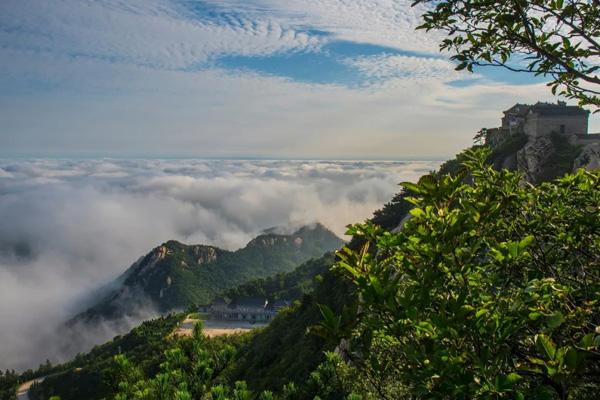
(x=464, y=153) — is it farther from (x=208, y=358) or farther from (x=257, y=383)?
(x=257, y=383)

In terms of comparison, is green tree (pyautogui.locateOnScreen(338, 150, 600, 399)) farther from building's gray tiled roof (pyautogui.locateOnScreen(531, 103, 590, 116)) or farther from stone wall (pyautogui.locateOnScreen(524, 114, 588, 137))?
building's gray tiled roof (pyautogui.locateOnScreen(531, 103, 590, 116))

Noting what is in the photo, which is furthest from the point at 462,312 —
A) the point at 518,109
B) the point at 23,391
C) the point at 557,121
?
the point at 23,391

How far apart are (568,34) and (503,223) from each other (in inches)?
105

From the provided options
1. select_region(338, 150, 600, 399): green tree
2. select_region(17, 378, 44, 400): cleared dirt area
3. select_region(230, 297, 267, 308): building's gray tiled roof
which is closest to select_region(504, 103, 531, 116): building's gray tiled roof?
select_region(338, 150, 600, 399): green tree

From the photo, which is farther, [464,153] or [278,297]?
[278,297]

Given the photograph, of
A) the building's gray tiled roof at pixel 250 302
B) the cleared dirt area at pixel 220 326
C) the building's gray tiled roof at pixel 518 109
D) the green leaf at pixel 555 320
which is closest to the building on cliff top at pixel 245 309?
the building's gray tiled roof at pixel 250 302

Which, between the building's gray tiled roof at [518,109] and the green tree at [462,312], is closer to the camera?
the green tree at [462,312]

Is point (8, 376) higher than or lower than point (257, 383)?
lower

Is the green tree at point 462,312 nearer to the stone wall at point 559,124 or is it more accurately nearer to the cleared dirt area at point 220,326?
the stone wall at point 559,124

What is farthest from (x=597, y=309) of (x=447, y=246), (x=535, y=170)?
(x=535, y=170)

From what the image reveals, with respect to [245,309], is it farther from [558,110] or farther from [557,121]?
[558,110]

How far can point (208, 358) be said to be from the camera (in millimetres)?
8492

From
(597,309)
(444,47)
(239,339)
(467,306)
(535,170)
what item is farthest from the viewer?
(239,339)

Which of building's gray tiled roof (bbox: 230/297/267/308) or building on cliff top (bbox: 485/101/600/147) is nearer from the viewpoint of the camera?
building on cliff top (bbox: 485/101/600/147)
